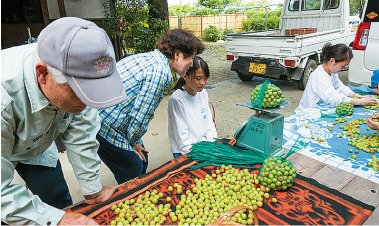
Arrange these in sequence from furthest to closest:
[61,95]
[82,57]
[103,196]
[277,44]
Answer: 1. [277,44]
2. [103,196]
3. [61,95]
4. [82,57]

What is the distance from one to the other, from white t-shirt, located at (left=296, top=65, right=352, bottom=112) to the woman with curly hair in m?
1.98

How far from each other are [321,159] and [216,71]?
7643 millimetres

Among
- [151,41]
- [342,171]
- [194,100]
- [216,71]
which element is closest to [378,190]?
[342,171]

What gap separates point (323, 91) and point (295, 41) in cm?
303

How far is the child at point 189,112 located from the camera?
238 centimetres

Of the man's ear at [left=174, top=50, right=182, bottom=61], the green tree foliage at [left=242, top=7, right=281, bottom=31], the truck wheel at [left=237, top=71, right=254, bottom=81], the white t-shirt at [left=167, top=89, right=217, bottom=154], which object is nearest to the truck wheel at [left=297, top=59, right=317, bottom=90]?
the truck wheel at [left=237, top=71, right=254, bottom=81]

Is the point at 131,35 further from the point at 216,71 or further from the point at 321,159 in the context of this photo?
the point at 321,159

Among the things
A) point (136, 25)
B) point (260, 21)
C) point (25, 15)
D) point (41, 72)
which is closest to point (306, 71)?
point (136, 25)

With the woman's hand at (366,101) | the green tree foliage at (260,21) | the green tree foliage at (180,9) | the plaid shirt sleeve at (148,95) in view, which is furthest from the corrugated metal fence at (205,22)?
the plaid shirt sleeve at (148,95)

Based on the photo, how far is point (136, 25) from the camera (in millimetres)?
6301

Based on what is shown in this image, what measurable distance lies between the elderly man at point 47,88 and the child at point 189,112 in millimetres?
1182

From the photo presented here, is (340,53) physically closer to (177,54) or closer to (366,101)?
(366,101)

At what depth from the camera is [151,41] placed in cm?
643

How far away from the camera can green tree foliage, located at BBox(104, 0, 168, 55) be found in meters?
6.32
